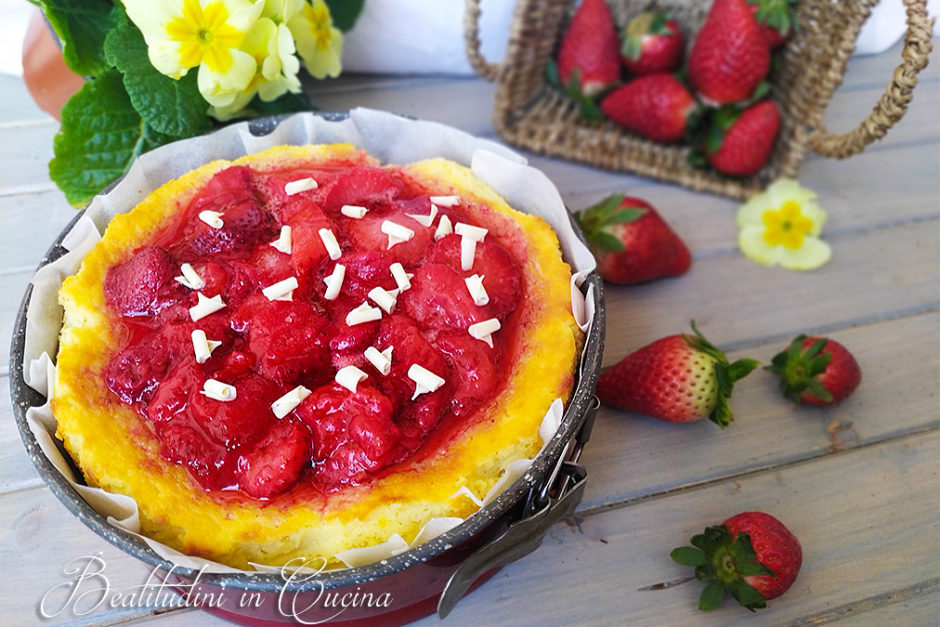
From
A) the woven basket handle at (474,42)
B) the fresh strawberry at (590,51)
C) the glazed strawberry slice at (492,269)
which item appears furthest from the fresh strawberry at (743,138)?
the glazed strawberry slice at (492,269)

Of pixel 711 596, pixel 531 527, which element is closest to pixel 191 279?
pixel 531 527

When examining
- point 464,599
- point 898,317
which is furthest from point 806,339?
point 464,599

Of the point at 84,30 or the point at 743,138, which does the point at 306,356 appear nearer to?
the point at 84,30

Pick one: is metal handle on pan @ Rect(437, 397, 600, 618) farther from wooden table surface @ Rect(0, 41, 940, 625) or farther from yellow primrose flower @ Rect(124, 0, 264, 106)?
yellow primrose flower @ Rect(124, 0, 264, 106)

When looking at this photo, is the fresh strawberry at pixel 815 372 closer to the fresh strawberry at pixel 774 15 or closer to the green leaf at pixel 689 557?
the green leaf at pixel 689 557

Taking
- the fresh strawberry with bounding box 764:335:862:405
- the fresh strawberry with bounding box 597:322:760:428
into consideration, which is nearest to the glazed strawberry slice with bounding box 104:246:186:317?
the fresh strawberry with bounding box 597:322:760:428

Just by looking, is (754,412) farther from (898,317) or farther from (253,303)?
→ (253,303)

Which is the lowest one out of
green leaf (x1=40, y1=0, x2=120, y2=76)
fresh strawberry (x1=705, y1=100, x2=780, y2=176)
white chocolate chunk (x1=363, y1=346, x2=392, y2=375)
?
fresh strawberry (x1=705, y1=100, x2=780, y2=176)
